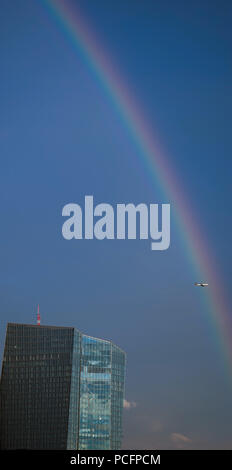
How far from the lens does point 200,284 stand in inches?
4798
